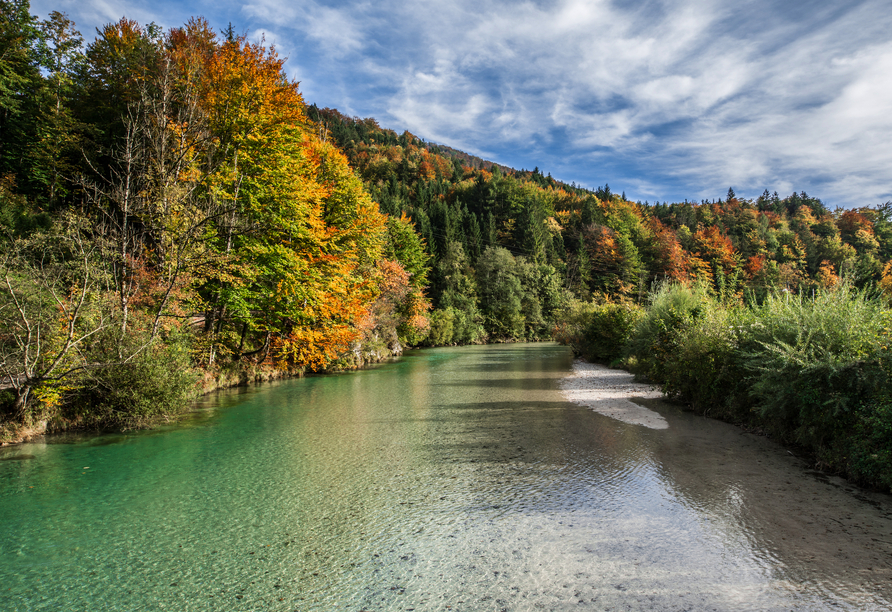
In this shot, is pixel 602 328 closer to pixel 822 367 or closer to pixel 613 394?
pixel 613 394

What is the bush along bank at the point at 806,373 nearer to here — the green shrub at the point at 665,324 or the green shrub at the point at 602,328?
the green shrub at the point at 665,324

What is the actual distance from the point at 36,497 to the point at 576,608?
751cm

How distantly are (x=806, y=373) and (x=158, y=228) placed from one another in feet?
53.5

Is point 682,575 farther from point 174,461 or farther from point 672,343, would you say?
point 672,343

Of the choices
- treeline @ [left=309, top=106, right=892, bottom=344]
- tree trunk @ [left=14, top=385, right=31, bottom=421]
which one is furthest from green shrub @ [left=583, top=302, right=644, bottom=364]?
tree trunk @ [left=14, top=385, right=31, bottom=421]

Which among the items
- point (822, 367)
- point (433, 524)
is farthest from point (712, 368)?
point (433, 524)

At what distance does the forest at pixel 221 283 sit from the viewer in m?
8.53

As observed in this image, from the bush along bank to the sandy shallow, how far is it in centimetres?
146

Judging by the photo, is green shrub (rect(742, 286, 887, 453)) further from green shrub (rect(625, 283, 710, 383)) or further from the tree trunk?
the tree trunk

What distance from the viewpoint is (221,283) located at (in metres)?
16.2

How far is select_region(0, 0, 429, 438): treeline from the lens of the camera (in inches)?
376

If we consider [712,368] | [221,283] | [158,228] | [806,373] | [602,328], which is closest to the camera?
[806,373]

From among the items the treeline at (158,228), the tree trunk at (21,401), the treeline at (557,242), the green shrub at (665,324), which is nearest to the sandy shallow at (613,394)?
the green shrub at (665,324)

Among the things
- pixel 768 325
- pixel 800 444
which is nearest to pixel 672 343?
pixel 768 325
